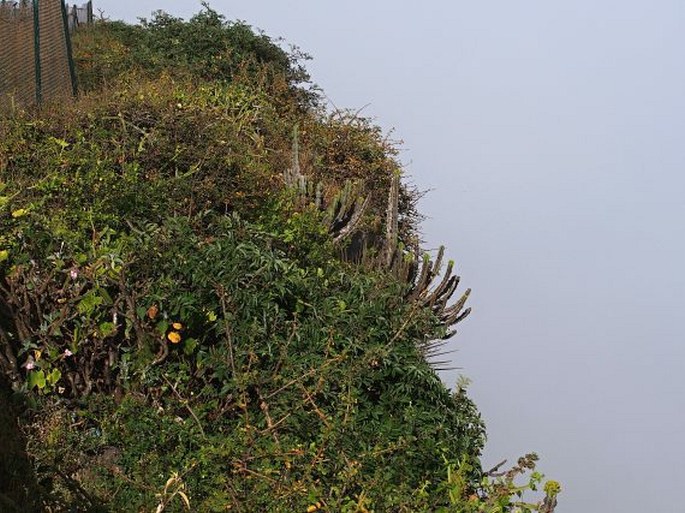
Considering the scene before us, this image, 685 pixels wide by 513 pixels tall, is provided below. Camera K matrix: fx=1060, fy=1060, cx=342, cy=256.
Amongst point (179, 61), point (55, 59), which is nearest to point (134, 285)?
point (55, 59)

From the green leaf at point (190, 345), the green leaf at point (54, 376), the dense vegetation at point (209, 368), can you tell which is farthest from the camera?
the green leaf at point (190, 345)

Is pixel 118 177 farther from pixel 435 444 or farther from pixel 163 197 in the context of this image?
pixel 435 444

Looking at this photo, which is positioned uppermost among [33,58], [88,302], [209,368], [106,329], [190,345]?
[33,58]

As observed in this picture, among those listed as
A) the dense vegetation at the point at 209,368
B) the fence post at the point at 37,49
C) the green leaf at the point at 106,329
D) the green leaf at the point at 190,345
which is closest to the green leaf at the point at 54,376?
the dense vegetation at the point at 209,368

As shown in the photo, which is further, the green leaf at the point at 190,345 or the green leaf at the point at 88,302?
the green leaf at the point at 190,345

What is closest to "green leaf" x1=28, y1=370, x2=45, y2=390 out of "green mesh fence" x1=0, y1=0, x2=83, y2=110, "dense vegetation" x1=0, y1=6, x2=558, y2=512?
"dense vegetation" x1=0, y1=6, x2=558, y2=512

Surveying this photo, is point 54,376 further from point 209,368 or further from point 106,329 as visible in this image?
point 209,368

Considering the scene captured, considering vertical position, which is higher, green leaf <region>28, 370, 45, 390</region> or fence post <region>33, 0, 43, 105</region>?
fence post <region>33, 0, 43, 105</region>

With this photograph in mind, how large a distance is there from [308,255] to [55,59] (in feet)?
25.9

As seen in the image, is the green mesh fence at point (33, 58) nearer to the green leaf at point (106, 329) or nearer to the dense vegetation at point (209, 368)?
the dense vegetation at point (209, 368)

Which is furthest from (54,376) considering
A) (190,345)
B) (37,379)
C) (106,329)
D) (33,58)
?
(33,58)

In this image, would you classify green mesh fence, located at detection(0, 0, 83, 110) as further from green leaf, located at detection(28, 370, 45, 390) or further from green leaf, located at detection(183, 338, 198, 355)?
green leaf, located at detection(183, 338, 198, 355)

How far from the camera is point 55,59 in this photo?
51.5 ft

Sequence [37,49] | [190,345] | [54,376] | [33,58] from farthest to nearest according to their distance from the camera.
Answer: [33,58] → [37,49] → [190,345] → [54,376]
